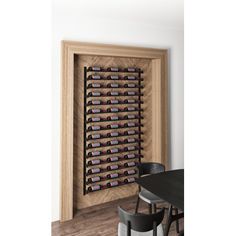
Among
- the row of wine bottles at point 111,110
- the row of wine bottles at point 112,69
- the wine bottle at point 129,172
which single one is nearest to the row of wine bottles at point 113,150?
the wine bottle at point 129,172

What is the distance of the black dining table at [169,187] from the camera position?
199 cm

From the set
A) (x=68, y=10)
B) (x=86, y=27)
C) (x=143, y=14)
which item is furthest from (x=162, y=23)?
(x=68, y=10)

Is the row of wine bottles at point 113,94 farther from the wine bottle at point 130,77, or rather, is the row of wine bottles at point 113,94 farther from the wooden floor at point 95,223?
the wooden floor at point 95,223

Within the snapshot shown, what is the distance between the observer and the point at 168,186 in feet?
7.50

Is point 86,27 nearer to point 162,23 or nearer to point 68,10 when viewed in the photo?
point 68,10

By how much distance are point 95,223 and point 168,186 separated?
1.27 meters

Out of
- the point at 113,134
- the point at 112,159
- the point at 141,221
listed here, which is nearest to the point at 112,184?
the point at 112,159

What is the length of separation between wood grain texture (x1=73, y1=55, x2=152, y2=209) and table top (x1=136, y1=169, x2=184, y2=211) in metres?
1.27

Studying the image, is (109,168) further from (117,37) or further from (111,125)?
(117,37)

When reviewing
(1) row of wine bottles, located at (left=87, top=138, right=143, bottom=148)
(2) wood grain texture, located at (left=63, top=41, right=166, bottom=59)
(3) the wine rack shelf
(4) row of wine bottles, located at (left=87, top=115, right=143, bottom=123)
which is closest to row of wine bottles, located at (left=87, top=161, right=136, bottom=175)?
(3) the wine rack shelf

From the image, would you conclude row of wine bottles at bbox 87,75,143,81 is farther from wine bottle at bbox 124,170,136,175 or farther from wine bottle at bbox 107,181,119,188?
wine bottle at bbox 107,181,119,188
